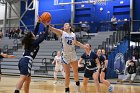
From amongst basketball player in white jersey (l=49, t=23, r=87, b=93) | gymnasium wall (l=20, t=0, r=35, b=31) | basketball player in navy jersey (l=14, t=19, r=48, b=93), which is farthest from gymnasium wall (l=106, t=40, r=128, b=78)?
basketball player in navy jersey (l=14, t=19, r=48, b=93)

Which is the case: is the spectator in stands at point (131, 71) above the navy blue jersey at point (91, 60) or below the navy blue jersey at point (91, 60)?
below

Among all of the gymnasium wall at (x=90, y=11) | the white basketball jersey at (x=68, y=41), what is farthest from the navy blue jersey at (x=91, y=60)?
the gymnasium wall at (x=90, y=11)

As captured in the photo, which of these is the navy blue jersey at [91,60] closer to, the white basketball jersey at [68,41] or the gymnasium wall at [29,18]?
the white basketball jersey at [68,41]

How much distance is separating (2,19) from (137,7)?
16.6m

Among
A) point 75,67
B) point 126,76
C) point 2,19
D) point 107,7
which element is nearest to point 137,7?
point 107,7

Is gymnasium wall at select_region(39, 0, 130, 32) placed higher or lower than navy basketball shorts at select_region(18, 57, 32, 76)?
higher

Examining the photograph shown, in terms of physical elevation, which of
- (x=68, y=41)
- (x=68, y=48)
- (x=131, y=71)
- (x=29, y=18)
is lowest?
(x=131, y=71)

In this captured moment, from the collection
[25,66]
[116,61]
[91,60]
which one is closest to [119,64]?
[116,61]

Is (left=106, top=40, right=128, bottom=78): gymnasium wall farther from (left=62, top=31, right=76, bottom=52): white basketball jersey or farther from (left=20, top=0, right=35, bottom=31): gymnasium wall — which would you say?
(left=20, top=0, right=35, bottom=31): gymnasium wall

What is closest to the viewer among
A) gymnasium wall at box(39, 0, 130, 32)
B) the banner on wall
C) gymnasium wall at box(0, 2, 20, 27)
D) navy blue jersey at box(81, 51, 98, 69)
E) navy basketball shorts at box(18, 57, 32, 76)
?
navy basketball shorts at box(18, 57, 32, 76)

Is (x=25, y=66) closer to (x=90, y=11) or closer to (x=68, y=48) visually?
(x=68, y=48)

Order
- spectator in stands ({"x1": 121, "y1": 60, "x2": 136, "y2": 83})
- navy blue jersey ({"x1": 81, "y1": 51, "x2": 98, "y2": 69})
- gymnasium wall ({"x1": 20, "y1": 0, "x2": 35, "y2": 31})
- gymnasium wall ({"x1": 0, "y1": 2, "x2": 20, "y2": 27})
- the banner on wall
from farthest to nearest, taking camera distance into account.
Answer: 1. gymnasium wall ({"x1": 0, "y1": 2, "x2": 20, "y2": 27})
2. gymnasium wall ({"x1": 20, "y1": 0, "x2": 35, "y2": 31})
3. the banner on wall
4. spectator in stands ({"x1": 121, "y1": 60, "x2": 136, "y2": 83})
5. navy blue jersey ({"x1": 81, "y1": 51, "x2": 98, "y2": 69})

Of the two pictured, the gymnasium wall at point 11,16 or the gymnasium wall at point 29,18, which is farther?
the gymnasium wall at point 11,16

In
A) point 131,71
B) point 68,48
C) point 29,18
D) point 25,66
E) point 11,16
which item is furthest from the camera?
point 11,16
